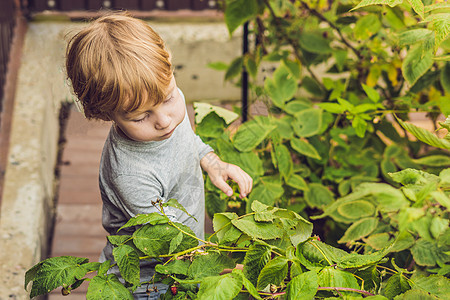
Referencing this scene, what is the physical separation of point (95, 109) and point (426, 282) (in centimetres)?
79

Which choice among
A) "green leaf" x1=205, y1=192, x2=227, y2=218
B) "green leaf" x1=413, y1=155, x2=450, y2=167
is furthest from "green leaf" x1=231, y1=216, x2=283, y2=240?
"green leaf" x1=413, y1=155, x2=450, y2=167

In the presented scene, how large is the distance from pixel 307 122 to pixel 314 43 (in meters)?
0.43

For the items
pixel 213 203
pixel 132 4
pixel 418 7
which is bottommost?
pixel 213 203

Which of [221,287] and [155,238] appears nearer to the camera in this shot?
[221,287]

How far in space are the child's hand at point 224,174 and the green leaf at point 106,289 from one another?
0.49m

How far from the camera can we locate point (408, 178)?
830 millimetres

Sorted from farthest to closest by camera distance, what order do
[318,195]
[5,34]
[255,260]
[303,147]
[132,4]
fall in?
[132,4], [5,34], [318,195], [303,147], [255,260]

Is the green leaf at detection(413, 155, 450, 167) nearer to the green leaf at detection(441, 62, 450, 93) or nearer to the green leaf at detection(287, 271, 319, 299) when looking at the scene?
the green leaf at detection(441, 62, 450, 93)

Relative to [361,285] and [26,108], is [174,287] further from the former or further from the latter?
[26,108]

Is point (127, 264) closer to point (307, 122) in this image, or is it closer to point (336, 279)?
point (336, 279)

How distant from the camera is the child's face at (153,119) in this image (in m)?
1.15

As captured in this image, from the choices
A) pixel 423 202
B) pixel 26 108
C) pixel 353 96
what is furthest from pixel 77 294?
pixel 423 202

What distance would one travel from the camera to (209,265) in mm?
954

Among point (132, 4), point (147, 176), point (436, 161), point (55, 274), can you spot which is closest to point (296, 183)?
point (436, 161)
